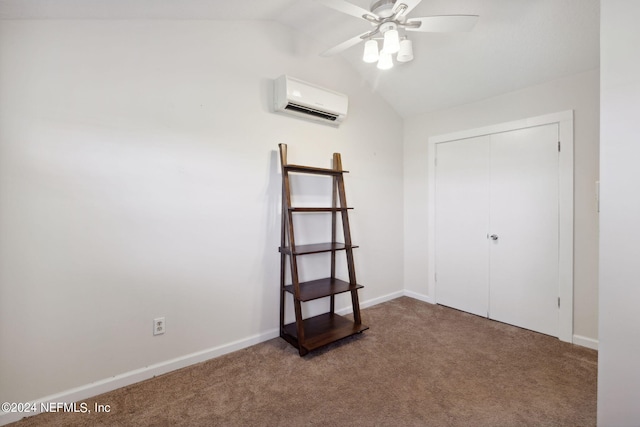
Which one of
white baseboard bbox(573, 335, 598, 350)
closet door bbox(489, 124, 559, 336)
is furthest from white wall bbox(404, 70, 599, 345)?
closet door bbox(489, 124, 559, 336)

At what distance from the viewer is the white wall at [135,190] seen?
1.58m

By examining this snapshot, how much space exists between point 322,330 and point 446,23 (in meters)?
2.39

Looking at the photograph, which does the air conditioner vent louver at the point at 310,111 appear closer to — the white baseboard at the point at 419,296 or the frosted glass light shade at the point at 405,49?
the frosted glass light shade at the point at 405,49

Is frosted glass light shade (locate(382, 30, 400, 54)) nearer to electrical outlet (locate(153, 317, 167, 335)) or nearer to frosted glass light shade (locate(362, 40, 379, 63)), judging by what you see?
frosted glass light shade (locate(362, 40, 379, 63))

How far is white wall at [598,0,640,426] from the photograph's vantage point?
1.26 metres

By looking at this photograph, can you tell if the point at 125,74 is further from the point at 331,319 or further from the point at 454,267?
the point at 454,267

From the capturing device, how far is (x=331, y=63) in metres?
2.90

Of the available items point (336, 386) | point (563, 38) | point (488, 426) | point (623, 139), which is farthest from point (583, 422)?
point (563, 38)

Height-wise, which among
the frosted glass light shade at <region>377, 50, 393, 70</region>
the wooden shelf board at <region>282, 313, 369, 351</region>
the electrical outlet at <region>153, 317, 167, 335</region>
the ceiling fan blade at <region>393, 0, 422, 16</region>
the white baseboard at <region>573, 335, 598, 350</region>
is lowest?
the white baseboard at <region>573, 335, 598, 350</region>

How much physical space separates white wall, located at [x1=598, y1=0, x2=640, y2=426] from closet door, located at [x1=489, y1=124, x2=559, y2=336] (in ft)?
4.43

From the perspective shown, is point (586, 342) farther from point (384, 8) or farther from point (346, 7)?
point (346, 7)

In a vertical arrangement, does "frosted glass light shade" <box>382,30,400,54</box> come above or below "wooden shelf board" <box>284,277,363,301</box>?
above

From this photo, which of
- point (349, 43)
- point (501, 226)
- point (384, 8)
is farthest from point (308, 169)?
point (501, 226)

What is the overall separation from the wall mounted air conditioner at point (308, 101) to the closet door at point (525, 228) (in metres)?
1.61
